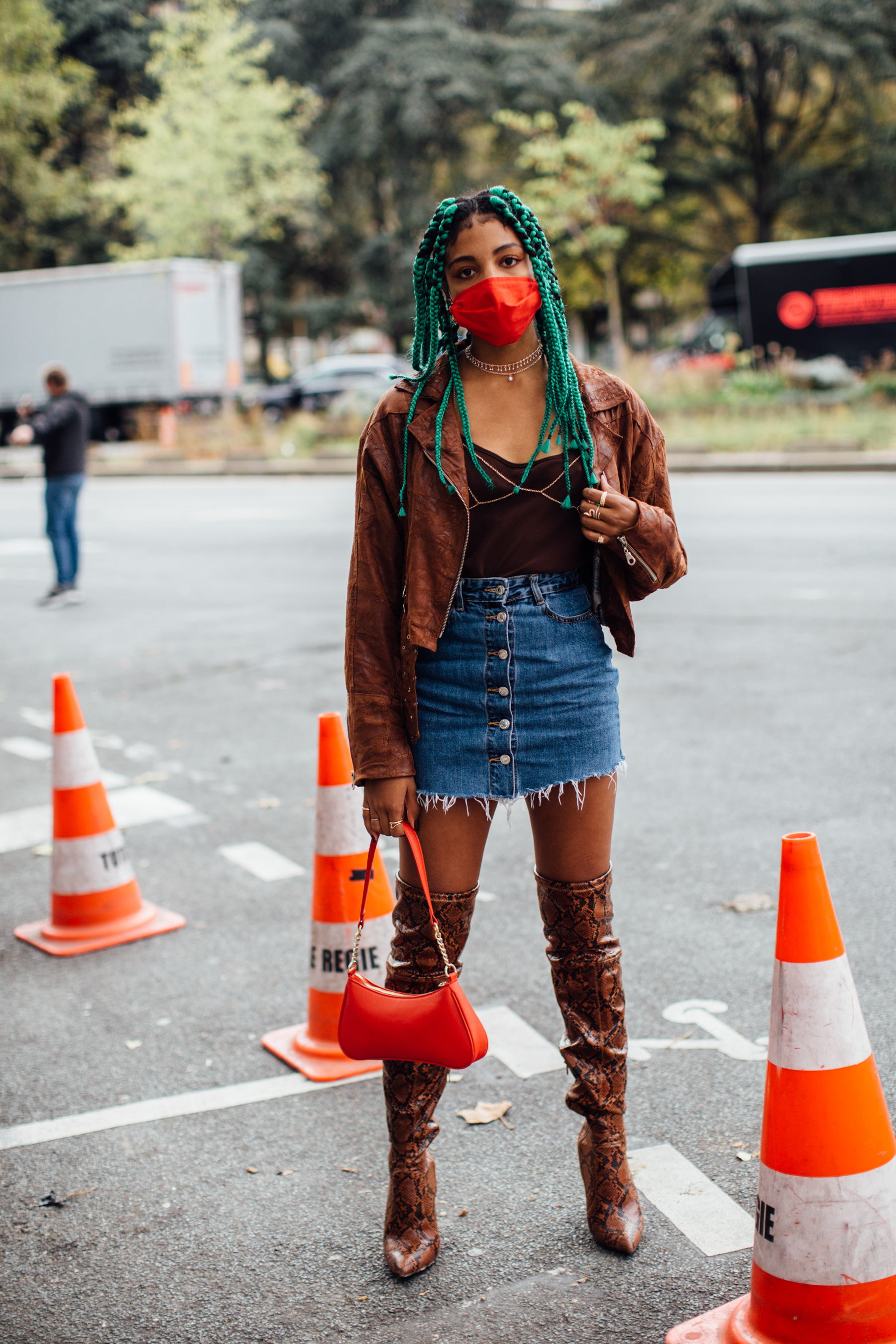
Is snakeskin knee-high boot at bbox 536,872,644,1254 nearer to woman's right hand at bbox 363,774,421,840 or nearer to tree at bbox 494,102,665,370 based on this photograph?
woman's right hand at bbox 363,774,421,840

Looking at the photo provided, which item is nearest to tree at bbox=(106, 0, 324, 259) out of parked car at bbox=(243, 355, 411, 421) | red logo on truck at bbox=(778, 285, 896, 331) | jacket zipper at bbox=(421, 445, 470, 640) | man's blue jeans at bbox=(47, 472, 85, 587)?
parked car at bbox=(243, 355, 411, 421)

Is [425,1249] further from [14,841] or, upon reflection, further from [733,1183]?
[14,841]

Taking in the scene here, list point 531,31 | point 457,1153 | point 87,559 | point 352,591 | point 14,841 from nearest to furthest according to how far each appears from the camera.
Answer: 1. point 352,591
2. point 457,1153
3. point 14,841
4. point 87,559
5. point 531,31

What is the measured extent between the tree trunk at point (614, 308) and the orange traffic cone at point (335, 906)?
80.1 ft

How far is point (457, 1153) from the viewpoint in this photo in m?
3.21

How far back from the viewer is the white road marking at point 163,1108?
339 cm

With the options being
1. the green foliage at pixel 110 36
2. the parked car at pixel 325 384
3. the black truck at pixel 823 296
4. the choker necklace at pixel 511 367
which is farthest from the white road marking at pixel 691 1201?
the green foliage at pixel 110 36

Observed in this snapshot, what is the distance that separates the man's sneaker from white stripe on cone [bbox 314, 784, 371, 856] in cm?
866

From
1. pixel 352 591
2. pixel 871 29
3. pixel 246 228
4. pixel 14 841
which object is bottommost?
pixel 14 841

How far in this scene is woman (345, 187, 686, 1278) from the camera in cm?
260

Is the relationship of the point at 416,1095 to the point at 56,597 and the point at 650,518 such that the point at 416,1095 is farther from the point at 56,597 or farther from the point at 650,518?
the point at 56,597

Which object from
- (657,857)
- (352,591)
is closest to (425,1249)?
(352,591)

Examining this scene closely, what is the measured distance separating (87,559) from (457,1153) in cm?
1250

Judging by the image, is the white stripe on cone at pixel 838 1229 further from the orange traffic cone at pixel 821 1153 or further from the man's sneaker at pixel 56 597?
the man's sneaker at pixel 56 597
